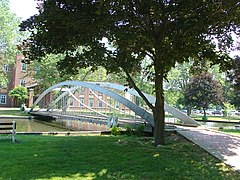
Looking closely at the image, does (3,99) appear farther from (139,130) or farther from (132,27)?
(132,27)

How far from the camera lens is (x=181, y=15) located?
771 centimetres

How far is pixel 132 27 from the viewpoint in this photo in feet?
27.1

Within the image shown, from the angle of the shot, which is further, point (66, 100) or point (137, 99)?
point (66, 100)

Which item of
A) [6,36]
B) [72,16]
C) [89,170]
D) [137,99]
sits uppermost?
[6,36]

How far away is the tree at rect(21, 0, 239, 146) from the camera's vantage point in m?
7.35

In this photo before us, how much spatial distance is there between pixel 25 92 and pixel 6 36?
10.5 metres

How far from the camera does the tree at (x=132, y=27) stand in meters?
7.35

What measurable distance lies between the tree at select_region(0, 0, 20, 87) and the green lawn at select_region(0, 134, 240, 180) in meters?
31.4

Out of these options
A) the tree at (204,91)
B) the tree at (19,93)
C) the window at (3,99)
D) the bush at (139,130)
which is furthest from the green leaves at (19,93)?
the bush at (139,130)

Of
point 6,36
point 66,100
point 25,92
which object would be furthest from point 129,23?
point 25,92

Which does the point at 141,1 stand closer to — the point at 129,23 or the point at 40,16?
the point at 129,23

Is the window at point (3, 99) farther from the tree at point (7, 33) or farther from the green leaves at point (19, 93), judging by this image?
the tree at point (7, 33)

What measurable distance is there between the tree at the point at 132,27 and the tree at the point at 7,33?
29741mm

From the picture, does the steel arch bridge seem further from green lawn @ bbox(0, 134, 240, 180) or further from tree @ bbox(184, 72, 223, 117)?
tree @ bbox(184, 72, 223, 117)
